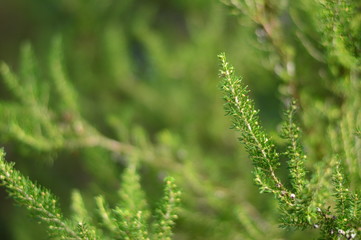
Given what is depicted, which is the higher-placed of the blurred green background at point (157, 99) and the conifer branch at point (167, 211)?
the blurred green background at point (157, 99)

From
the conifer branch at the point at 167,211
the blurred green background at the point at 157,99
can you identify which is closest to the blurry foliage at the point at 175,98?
the blurred green background at the point at 157,99

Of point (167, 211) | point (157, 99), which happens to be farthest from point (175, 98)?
point (167, 211)

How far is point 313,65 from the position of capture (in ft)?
3.96

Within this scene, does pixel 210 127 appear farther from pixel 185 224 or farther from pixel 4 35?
pixel 4 35

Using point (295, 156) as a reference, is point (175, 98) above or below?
above

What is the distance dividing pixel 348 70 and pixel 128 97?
56.8 inches

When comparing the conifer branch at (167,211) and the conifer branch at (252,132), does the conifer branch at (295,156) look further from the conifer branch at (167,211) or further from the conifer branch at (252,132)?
the conifer branch at (167,211)

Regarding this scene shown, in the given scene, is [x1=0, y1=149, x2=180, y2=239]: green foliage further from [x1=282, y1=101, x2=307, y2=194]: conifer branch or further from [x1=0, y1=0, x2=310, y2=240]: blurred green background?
[x1=0, y1=0, x2=310, y2=240]: blurred green background

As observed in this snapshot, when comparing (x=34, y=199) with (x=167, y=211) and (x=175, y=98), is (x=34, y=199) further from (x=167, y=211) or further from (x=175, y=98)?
(x=175, y=98)

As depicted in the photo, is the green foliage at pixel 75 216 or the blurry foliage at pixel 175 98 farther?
the blurry foliage at pixel 175 98

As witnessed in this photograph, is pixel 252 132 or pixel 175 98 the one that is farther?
pixel 175 98

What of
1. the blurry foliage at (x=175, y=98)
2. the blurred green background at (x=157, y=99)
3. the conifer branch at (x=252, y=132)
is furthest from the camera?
the blurred green background at (x=157, y=99)

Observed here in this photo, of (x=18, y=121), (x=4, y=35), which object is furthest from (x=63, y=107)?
(x=4, y=35)

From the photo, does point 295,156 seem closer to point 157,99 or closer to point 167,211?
point 167,211
